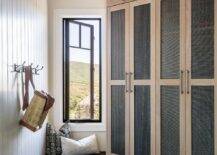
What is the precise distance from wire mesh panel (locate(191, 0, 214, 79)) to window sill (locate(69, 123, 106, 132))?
1.44 meters

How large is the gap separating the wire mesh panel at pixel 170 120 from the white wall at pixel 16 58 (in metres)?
1.14

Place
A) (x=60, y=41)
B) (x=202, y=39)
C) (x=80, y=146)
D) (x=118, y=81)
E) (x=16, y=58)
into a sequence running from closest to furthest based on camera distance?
1. (x=16, y=58)
2. (x=202, y=39)
3. (x=118, y=81)
4. (x=80, y=146)
5. (x=60, y=41)

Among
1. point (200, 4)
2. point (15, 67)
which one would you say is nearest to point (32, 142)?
point (15, 67)

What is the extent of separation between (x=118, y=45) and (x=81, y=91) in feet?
2.85

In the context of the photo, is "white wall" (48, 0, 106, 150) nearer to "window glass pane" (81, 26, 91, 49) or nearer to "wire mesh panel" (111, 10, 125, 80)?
"window glass pane" (81, 26, 91, 49)

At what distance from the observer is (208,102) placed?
2.45 metres

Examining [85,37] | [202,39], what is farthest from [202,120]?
[85,37]

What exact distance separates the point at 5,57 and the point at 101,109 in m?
1.79

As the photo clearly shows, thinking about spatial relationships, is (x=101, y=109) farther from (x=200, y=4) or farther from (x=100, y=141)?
(x=200, y=4)

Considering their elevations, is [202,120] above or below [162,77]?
below

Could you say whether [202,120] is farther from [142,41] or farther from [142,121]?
[142,41]

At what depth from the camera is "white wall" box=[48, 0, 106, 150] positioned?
3562mm

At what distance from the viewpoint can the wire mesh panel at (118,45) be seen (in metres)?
3.08

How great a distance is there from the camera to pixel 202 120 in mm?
2486
